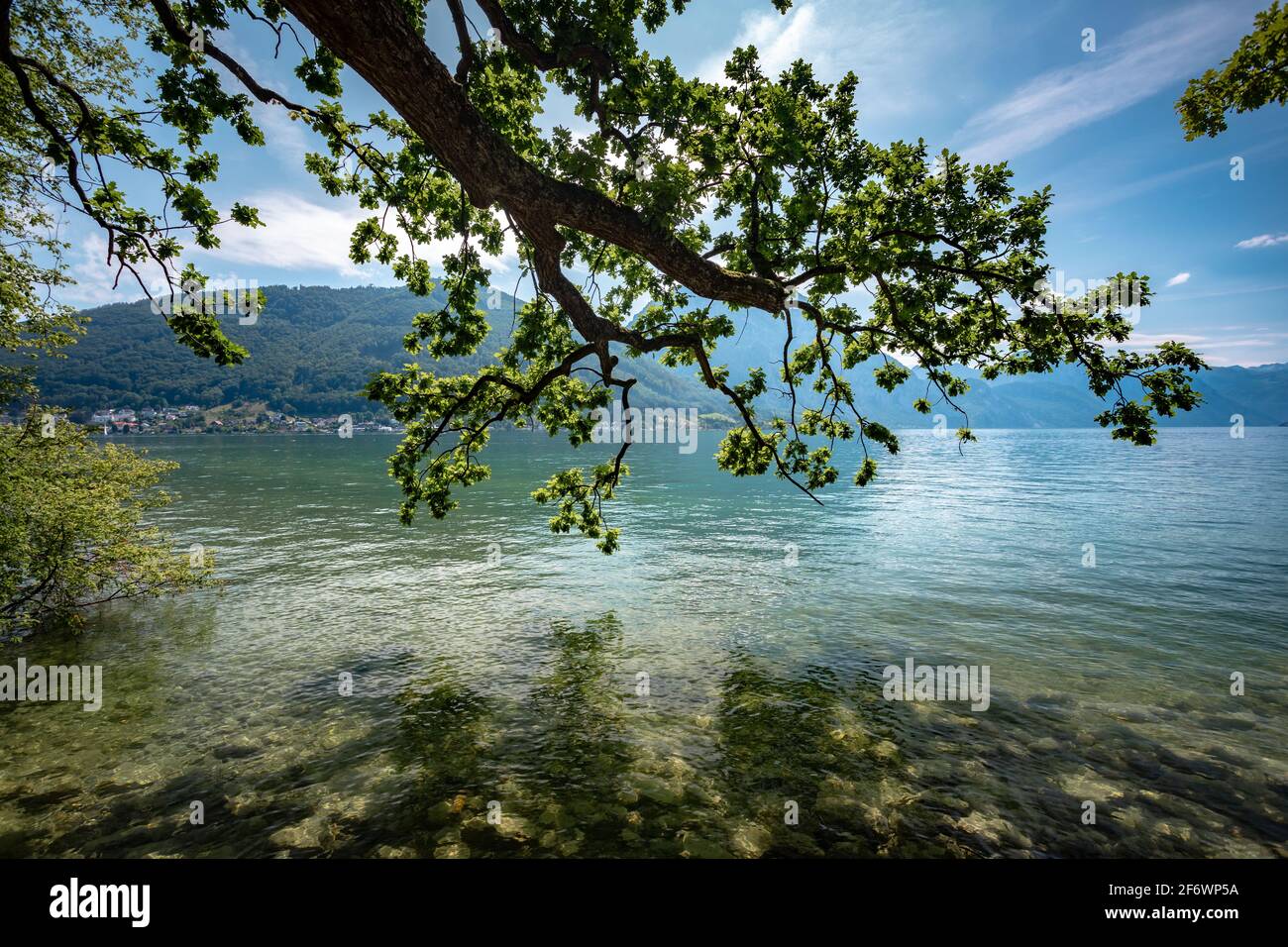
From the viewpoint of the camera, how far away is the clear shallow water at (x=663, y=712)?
8.77 meters

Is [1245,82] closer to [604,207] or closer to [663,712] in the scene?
[604,207]

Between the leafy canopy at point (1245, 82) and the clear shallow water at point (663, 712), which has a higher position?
the leafy canopy at point (1245, 82)

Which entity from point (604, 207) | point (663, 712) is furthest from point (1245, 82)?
point (663, 712)

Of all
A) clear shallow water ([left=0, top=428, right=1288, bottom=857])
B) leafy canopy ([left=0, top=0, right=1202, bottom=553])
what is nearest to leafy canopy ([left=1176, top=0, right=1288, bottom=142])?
leafy canopy ([left=0, top=0, right=1202, bottom=553])

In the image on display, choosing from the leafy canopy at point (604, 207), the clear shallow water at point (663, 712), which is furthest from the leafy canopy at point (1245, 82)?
the clear shallow water at point (663, 712)

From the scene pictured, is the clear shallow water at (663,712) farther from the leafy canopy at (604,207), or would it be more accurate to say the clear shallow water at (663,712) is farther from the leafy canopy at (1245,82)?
the leafy canopy at (1245,82)

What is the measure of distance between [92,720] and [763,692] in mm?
16228

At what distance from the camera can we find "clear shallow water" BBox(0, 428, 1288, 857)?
877 centimetres

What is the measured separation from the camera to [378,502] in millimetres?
53062

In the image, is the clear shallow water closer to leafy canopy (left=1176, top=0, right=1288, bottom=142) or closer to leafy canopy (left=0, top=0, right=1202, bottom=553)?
leafy canopy (left=0, top=0, right=1202, bottom=553)

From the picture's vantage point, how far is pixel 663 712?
12992mm

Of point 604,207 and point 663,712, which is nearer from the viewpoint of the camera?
point 604,207

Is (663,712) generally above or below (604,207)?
below
